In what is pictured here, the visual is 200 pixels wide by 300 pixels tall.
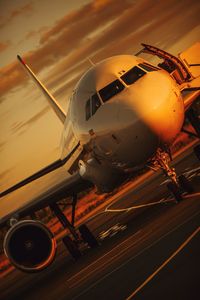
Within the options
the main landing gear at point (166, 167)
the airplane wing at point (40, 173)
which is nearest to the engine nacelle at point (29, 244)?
the main landing gear at point (166, 167)

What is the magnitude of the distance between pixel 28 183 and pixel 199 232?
11517 mm

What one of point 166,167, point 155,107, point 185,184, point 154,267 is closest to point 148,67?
point 155,107

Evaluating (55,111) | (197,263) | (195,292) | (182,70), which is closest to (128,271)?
(197,263)

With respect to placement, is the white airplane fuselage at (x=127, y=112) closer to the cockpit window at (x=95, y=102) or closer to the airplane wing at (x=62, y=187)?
the cockpit window at (x=95, y=102)

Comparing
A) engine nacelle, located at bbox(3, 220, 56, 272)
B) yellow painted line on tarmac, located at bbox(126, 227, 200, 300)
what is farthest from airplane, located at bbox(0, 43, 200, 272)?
yellow painted line on tarmac, located at bbox(126, 227, 200, 300)

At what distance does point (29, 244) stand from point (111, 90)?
5.08 metres

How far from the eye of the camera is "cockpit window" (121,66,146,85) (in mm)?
11481

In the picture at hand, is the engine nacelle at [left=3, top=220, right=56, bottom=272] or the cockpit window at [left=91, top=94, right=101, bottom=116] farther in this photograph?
the engine nacelle at [left=3, top=220, right=56, bottom=272]

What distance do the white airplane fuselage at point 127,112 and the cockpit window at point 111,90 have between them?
0.03 metres

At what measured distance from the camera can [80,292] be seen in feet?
29.8

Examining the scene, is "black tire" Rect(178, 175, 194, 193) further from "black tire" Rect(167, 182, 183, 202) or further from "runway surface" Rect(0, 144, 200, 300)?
"black tire" Rect(167, 182, 183, 202)

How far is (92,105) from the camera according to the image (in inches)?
472

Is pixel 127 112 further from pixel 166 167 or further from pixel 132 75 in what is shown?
pixel 166 167

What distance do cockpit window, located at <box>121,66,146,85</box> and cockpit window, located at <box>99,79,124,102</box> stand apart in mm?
173
